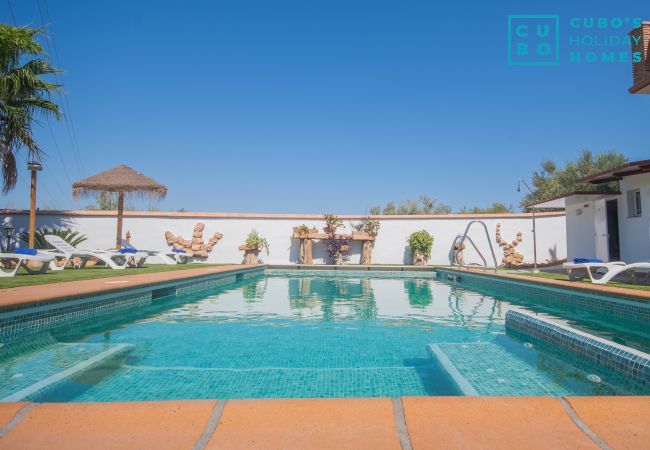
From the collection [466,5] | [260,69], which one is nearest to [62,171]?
[260,69]

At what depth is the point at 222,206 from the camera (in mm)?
27875

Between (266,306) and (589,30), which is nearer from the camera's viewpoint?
(266,306)

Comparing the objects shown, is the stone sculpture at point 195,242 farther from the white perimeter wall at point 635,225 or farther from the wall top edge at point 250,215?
the white perimeter wall at point 635,225

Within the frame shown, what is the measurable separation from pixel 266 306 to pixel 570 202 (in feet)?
32.5

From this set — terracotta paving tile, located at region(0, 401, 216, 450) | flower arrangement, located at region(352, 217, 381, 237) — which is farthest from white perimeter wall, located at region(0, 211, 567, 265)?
terracotta paving tile, located at region(0, 401, 216, 450)

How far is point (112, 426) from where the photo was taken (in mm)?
1348

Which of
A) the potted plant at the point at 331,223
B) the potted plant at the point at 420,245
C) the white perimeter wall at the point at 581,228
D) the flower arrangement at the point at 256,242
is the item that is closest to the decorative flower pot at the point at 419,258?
the potted plant at the point at 420,245

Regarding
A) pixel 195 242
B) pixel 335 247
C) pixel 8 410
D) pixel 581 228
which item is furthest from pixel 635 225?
pixel 195 242

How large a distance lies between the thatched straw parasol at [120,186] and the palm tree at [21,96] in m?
1.52

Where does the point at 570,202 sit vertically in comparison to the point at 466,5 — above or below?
below

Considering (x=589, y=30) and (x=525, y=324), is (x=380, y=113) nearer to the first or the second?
(x=589, y=30)

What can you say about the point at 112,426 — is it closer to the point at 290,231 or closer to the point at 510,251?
the point at 290,231

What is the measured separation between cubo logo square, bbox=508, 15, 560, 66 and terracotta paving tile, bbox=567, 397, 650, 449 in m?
9.73

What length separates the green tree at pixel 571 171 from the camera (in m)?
22.4
